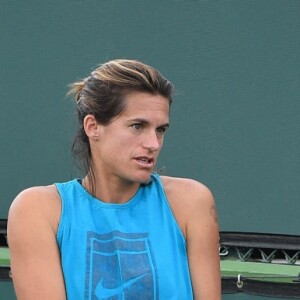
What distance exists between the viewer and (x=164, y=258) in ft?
5.56

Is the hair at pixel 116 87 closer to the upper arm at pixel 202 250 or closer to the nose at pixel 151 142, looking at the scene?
the nose at pixel 151 142

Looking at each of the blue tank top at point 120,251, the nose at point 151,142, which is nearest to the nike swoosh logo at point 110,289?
the blue tank top at point 120,251

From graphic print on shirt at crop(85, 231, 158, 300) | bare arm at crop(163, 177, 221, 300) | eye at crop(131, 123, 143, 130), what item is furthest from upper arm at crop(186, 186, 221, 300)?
eye at crop(131, 123, 143, 130)

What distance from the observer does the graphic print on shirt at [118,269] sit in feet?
5.44

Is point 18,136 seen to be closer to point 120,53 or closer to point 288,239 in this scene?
point 120,53

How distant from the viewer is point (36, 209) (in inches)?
67.4

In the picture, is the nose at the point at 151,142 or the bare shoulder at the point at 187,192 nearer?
the nose at the point at 151,142

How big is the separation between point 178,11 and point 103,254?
52.2 inches

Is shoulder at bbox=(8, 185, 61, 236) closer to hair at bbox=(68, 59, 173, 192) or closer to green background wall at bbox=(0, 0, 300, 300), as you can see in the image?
hair at bbox=(68, 59, 173, 192)

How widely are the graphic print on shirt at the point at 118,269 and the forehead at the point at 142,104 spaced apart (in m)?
0.26

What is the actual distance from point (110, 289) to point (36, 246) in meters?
0.18

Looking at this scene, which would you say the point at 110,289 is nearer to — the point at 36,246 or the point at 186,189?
the point at 36,246

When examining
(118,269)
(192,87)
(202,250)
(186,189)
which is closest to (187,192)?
(186,189)

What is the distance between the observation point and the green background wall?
273 cm
